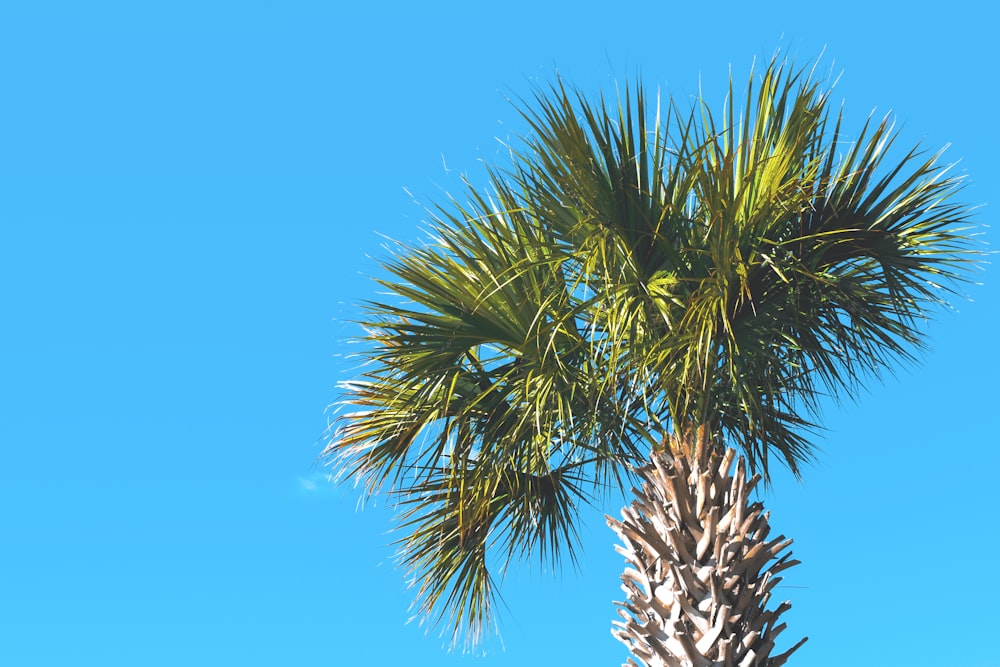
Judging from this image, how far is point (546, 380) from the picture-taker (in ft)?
23.0

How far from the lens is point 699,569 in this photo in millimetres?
6605

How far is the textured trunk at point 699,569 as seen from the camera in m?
6.50

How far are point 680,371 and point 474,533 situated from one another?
2.20 m

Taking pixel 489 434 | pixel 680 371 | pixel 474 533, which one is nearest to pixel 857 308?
pixel 680 371

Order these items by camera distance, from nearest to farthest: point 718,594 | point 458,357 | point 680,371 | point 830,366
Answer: point 718,594
point 680,371
point 458,357
point 830,366

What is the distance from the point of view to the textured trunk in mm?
6496

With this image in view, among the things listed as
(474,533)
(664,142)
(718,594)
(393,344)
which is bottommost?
(718,594)

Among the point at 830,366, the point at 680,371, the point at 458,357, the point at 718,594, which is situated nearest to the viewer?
the point at 718,594

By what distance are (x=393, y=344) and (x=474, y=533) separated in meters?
1.63

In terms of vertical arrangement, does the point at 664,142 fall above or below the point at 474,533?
above

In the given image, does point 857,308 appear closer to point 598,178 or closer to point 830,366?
point 830,366

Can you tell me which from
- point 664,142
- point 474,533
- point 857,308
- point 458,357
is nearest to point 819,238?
point 857,308

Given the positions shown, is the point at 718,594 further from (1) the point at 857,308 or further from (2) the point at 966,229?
(2) the point at 966,229

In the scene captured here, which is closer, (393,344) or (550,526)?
(393,344)
